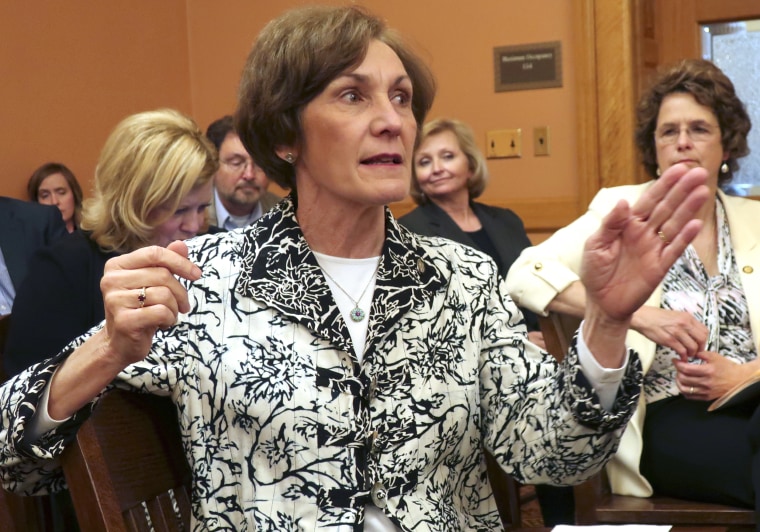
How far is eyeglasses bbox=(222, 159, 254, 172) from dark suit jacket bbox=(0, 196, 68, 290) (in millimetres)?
700

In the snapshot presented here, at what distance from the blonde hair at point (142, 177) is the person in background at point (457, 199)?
150 cm

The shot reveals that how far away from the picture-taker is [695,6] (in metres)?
4.42

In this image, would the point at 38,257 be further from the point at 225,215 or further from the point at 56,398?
the point at 225,215

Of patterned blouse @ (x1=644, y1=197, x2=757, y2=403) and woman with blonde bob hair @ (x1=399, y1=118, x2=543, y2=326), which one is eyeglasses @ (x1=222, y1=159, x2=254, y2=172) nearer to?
woman with blonde bob hair @ (x1=399, y1=118, x2=543, y2=326)

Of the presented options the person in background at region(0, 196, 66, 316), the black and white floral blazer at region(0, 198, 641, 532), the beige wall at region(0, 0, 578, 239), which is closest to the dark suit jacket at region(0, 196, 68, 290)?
the person in background at region(0, 196, 66, 316)

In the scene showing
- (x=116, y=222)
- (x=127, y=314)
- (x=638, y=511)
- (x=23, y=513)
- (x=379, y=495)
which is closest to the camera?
(x=127, y=314)

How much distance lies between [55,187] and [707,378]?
316 cm

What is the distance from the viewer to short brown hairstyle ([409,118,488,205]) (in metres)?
4.15

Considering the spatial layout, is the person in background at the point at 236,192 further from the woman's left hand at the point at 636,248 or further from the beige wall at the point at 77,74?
the woman's left hand at the point at 636,248

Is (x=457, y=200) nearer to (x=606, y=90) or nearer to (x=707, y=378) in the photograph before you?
(x=606, y=90)

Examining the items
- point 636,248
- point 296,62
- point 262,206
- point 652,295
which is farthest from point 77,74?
point 636,248

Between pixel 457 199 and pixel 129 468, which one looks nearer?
pixel 129 468

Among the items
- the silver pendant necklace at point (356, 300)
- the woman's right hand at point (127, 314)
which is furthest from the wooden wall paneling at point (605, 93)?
the woman's right hand at point (127, 314)

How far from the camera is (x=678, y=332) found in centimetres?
214
